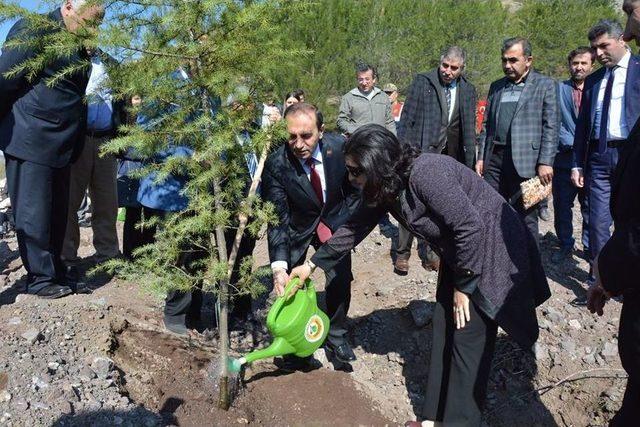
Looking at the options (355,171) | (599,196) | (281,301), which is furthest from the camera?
(599,196)

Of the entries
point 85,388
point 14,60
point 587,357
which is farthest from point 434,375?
point 14,60

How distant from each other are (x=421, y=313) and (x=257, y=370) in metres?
1.36

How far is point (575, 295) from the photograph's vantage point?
160 inches

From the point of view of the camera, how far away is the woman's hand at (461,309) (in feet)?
8.20


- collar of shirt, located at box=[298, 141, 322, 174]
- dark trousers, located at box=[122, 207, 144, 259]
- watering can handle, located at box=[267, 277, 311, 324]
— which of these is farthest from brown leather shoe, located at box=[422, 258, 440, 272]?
dark trousers, located at box=[122, 207, 144, 259]

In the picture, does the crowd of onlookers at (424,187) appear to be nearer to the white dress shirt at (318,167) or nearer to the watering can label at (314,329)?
the white dress shirt at (318,167)

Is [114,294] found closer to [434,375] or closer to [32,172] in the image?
[32,172]


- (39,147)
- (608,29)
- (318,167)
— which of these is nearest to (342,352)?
(318,167)

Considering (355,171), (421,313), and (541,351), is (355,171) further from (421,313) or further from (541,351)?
(541,351)

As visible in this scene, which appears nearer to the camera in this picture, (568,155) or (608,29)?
(608,29)

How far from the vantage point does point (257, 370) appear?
3232 mm

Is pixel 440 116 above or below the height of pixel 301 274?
above

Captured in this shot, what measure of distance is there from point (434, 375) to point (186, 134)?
176 cm

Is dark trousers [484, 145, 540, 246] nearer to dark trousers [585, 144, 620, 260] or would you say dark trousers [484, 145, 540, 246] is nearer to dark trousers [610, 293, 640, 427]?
dark trousers [585, 144, 620, 260]
